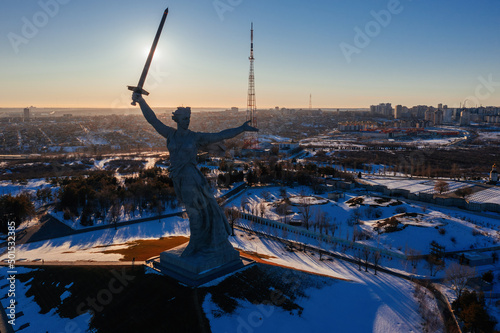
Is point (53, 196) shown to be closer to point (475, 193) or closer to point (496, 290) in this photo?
point (496, 290)

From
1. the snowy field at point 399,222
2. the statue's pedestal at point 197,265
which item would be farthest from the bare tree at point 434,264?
the statue's pedestal at point 197,265

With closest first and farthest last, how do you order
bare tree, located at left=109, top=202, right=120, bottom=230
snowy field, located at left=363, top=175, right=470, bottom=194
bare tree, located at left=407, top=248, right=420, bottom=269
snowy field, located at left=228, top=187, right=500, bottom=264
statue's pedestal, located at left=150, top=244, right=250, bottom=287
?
statue's pedestal, located at left=150, top=244, right=250, bottom=287 → bare tree, located at left=407, top=248, right=420, bottom=269 → snowy field, located at left=228, top=187, right=500, bottom=264 → bare tree, located at left=109, top=202, right=120, bottom=230 → snowy field, located at left=363, top=175, right=470, bottom=194

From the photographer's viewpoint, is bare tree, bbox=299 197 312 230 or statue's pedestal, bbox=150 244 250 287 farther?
bare tree, bbox=299 197 312 230

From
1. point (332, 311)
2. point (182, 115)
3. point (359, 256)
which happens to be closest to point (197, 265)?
point (332, 311)

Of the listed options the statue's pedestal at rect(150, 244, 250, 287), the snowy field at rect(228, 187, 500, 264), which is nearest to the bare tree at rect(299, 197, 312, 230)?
the snowy field at rect(228, 187, 500, 264)

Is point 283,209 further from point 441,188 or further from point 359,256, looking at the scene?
point 441,188

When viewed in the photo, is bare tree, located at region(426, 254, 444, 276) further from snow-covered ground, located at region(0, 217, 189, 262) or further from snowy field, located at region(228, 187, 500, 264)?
snow-covered ground, located at region(0, 217, 189, 262)
